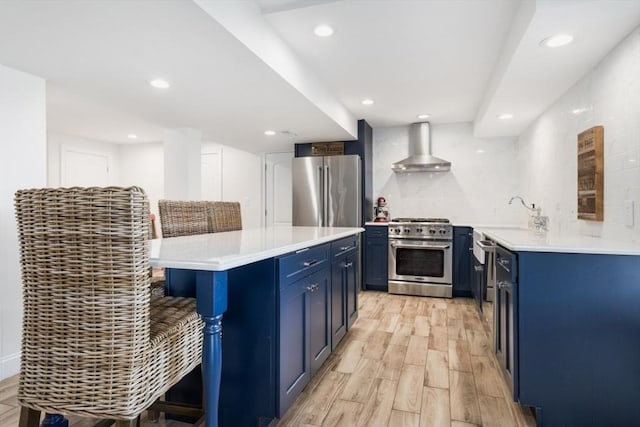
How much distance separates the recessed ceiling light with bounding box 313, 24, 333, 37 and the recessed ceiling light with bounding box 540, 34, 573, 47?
1.28m

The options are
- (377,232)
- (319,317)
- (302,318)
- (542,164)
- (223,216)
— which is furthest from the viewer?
(377,232)

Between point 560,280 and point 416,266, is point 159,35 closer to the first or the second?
point 560,280

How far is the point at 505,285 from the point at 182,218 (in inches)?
81.6

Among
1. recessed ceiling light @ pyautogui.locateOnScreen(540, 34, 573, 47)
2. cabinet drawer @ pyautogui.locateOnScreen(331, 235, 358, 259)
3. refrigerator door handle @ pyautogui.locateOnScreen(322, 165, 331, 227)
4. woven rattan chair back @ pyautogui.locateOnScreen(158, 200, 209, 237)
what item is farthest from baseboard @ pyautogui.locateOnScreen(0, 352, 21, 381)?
recessed ceiling light @ pyautogui.locateOnScreen(540, 34, 573, 47)

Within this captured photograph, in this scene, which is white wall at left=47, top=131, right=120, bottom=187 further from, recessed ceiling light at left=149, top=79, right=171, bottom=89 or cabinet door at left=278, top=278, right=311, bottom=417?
cabinet door at left=278, top=278, right=311, bottom=417

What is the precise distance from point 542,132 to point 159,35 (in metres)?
3.60

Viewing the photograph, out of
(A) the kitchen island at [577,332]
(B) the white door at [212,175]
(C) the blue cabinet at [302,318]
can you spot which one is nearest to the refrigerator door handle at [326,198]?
(B) the white door at [212,175]

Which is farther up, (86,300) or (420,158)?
(420,158)

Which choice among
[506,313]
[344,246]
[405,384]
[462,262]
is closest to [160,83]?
[344,246]

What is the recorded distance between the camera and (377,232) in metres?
4.75

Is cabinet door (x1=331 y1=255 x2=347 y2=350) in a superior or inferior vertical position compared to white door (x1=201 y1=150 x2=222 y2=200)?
inferior

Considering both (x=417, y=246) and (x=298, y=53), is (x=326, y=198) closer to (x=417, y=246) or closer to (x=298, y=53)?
(x=417, y=246)

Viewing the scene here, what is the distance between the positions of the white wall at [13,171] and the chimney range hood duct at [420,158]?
12.8 ft

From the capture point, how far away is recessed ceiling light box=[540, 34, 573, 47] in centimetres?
198
